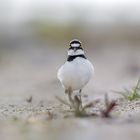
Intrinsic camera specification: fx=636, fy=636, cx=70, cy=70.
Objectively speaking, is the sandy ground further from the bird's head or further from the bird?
the bird's head

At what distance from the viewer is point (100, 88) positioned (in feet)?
32.9

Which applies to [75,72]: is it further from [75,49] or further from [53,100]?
[53,100]

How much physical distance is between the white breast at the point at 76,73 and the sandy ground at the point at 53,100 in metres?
0.32

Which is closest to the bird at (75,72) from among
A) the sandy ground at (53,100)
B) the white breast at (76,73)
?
the white breast at (76,73)

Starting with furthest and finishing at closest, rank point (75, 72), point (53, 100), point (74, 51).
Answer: point (53, 100) → point (74, 51) → point (75, 72)

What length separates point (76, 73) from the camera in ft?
21.1

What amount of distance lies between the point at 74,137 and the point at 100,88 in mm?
5227

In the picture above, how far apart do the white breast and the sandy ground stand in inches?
12.5

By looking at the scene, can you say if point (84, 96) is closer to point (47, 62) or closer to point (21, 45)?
point (47, 62)

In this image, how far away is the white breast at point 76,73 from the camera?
6.45 meters

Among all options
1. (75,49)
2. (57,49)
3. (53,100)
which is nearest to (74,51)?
(75,49)

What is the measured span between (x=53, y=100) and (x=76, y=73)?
195cm

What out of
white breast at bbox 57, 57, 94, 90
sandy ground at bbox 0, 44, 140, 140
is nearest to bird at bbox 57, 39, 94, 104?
white breast at bbox 57, 57, 94, 90

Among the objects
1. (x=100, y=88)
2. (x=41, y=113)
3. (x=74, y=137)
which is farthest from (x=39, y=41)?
(x=74, y=137)
